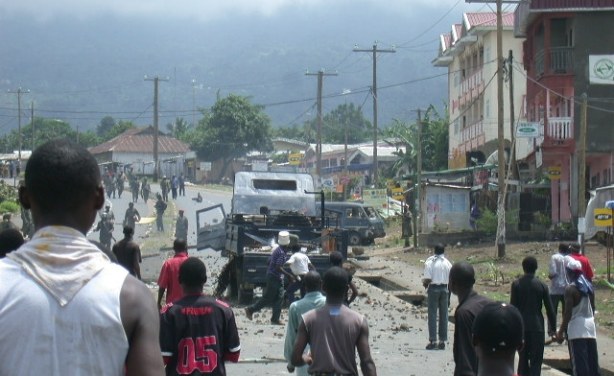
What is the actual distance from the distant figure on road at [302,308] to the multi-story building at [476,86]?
43.9 m

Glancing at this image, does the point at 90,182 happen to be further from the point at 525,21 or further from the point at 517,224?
the point at 525,21

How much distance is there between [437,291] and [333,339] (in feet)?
29.9

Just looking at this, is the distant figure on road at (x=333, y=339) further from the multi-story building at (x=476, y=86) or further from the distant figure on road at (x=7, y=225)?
the multi-story building at (x=476, y=86)

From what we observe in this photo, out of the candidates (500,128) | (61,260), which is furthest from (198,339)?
(500,128)

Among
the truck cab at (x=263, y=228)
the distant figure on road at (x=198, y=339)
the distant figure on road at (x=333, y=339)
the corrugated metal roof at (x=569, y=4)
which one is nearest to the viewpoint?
the distant figure on road at (x=198, y=339)

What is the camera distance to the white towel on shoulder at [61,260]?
3.63 metres

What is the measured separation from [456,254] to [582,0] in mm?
10450

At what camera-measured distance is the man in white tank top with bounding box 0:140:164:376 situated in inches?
142

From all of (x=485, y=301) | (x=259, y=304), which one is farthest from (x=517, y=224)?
(x=485, y=301)

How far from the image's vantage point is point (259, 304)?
66.5 ft

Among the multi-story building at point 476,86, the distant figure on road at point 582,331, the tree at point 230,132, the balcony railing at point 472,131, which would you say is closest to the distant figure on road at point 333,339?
the distant figure on road at point 582,331

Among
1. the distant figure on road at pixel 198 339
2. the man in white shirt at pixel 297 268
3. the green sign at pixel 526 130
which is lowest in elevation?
the man in white shirt at pixel 297 268

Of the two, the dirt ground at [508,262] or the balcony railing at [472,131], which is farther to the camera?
the balcony railing at [472,131]

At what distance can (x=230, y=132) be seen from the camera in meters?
113
